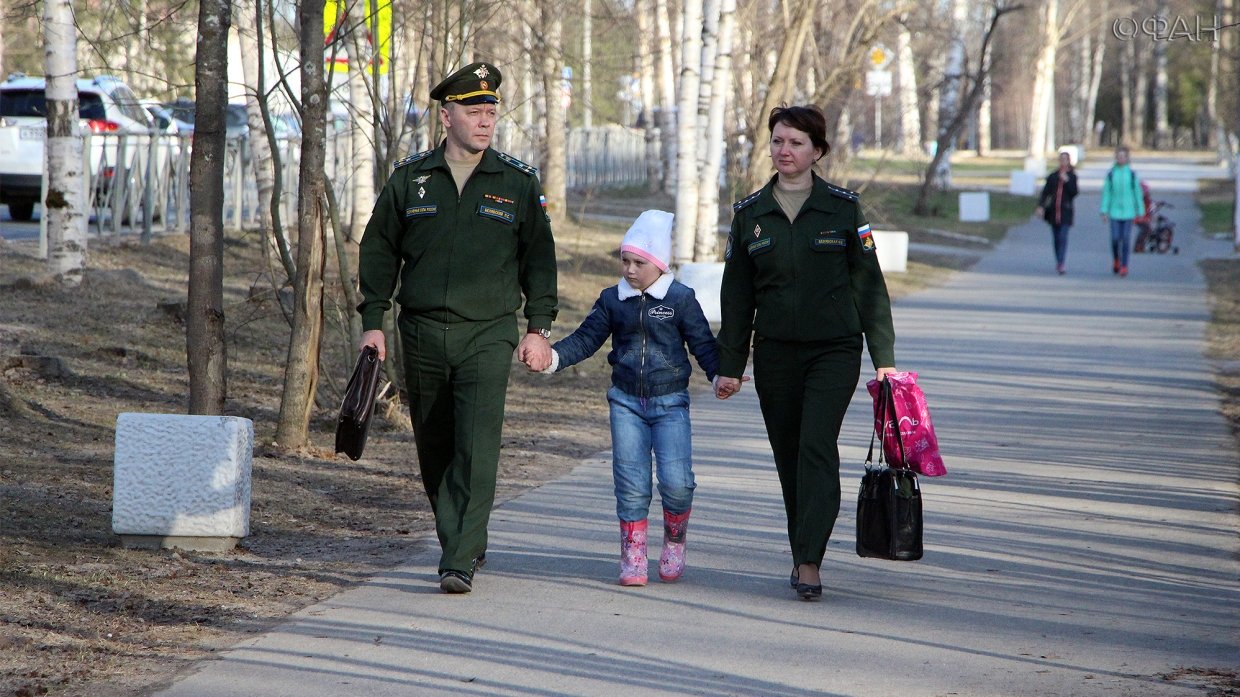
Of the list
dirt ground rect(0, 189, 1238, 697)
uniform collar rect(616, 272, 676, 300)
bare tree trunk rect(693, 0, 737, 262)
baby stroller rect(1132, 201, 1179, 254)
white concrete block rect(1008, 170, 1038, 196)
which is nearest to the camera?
dirt ground rect(0, 189, 1238, 697)

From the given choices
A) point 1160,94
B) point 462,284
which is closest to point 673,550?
point 462,284

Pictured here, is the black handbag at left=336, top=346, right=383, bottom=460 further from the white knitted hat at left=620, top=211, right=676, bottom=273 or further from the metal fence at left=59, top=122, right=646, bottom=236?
the metal fence at left=59, top=122, right=646, bottom=236

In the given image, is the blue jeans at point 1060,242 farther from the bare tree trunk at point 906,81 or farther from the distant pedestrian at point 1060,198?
the bare tree trunk at point 906,81

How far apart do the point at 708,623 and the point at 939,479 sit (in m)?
3.28

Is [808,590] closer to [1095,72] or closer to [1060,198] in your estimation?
[1060,198]

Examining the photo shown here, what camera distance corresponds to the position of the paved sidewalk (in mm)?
4641

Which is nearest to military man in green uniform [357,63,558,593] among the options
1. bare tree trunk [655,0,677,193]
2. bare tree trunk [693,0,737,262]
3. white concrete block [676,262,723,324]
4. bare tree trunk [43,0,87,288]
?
bare tree trunk [43,0,87,288]

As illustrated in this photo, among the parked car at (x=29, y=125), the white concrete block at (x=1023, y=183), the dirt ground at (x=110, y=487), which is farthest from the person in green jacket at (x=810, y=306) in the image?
the white concrete block at (x=1023, y=183)

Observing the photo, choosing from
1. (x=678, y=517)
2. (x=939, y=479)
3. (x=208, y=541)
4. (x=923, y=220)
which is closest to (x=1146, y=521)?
(x=939, y=479)

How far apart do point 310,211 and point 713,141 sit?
929 centimetres

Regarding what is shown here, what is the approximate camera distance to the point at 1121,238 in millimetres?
22031

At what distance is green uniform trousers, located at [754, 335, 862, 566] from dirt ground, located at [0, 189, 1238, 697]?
1.71m

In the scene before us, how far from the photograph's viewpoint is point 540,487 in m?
8.00

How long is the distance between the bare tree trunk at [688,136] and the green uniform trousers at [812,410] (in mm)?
10684
